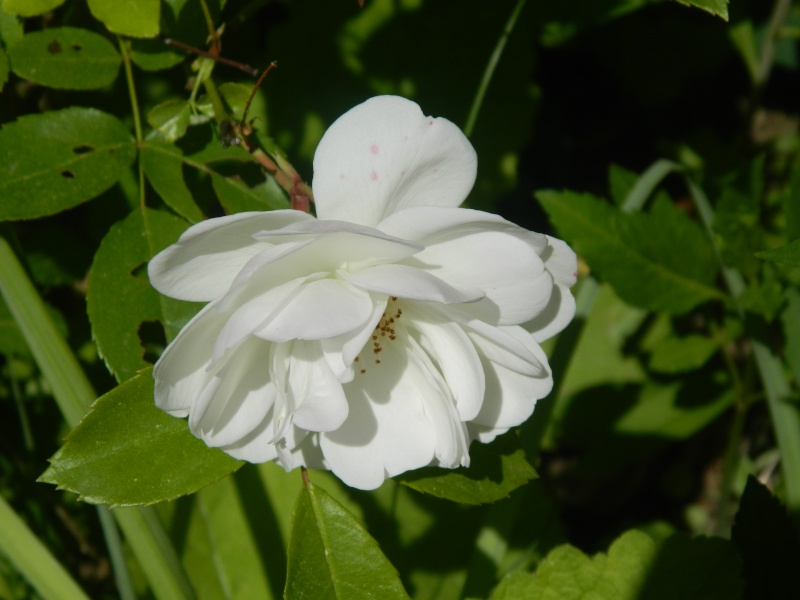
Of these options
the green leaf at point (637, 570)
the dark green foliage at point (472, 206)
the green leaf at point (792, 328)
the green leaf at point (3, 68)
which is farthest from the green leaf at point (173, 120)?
the green leaf at point (792, 328)

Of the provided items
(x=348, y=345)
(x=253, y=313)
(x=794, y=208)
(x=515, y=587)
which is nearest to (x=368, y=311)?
(x=348, y=345)

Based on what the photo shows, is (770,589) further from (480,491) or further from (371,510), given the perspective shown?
(371,510)

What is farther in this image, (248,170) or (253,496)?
(253,496)

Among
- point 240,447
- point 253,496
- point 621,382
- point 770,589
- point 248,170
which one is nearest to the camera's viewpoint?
point 240,447

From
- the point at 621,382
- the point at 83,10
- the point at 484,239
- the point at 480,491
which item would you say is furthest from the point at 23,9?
the point at 621,382

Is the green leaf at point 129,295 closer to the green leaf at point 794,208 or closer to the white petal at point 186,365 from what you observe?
the white petal at point 186,365

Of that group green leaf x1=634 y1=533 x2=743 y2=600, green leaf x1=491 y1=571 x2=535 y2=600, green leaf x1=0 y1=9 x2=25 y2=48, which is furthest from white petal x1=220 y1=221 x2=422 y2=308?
green leaf x1=634 y1=533 x2=743 y2=600

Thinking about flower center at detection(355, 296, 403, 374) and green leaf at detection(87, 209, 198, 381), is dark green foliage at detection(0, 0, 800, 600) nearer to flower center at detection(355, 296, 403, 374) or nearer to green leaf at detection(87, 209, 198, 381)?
green leaf at detection(87, 209, 198, 381)
